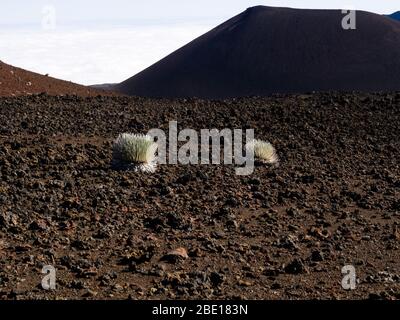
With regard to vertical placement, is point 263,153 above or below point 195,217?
above

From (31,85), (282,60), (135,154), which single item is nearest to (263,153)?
(135,154)

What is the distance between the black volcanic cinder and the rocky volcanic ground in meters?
24.4

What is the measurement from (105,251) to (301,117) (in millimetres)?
9035

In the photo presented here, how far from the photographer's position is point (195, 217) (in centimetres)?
777

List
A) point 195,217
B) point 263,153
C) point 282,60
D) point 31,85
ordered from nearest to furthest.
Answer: point 195,217 → point 263,153 → point 31,85 → point 282,60

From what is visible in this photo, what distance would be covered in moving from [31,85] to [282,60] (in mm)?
20729

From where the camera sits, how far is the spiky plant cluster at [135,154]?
9844 millimetres

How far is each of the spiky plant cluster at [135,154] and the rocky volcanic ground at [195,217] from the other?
0.24 meters

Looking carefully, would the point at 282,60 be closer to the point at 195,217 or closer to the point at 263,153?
the point at 263,153

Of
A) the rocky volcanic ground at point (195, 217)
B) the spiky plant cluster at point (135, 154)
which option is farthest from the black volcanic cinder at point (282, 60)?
the spiky plant cluster at point (135, 154)

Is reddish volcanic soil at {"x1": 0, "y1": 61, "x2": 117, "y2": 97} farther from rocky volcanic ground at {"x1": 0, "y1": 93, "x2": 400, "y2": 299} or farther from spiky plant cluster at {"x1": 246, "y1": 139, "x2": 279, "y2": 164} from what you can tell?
spiky plant cluster at {"x1": 246, "y1": 139, "x2": 279, "y2": 164}

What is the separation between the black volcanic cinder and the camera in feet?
124

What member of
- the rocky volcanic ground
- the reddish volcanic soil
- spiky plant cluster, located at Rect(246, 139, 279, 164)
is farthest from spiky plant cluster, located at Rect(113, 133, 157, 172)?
the reddish volcanic soil

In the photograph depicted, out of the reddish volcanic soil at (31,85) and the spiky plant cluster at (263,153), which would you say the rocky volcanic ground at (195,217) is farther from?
the reddish volcanic soil at (31,85)
